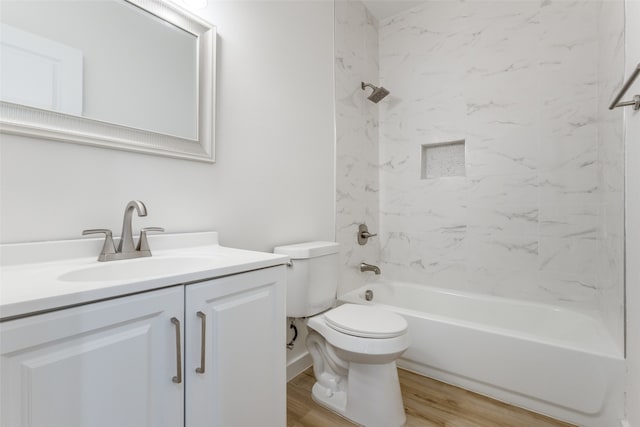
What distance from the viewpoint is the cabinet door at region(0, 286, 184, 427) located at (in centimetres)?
50

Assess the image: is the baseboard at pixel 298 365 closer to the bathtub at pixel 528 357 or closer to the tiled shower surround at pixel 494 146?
the bathtub at pixel 528 357

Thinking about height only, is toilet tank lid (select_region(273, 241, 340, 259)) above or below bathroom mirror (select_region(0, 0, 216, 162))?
below

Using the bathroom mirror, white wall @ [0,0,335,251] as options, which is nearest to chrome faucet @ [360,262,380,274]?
white wall @ [0,0,335,251]

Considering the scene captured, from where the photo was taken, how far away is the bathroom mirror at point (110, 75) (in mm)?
854

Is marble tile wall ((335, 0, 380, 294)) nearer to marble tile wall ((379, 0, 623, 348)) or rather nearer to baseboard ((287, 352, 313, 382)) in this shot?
marble tile wall ((379, 0, 623, 348))

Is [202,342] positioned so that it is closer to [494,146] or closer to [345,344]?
[345,344]

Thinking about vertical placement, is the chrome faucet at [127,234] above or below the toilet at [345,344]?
above

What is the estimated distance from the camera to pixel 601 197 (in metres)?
1.73

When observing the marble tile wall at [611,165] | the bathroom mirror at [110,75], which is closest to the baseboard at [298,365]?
the bathroom mirror at [110,75]

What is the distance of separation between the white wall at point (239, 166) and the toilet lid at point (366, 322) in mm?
525

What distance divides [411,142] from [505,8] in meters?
1.09

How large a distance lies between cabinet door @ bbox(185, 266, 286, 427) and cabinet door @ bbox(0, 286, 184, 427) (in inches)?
1.9

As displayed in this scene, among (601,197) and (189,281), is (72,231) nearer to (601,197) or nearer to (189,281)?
(189,281)

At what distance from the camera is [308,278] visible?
1535 mm
